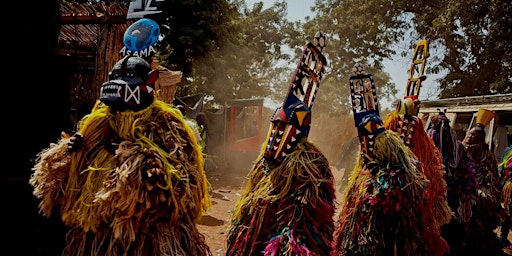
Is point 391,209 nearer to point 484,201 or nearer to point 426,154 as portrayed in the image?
point 426,154

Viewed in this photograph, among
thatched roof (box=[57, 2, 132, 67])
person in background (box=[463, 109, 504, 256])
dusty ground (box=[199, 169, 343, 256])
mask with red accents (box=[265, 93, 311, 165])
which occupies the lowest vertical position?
dusty ground (box=[199, 169, 343, 256])

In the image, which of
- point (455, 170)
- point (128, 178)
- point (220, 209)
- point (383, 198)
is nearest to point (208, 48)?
point (220, 209)

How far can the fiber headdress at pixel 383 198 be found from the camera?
Answer: 3.24 m

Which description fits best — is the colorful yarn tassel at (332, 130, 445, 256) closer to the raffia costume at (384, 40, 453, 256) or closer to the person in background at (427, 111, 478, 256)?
the raffia costume at (384, 40, 453, 256)

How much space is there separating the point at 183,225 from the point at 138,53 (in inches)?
43.4

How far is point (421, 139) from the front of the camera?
3.96 metres

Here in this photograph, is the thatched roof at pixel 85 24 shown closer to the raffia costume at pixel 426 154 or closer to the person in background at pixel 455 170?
the raffia costume at pixel 426 154

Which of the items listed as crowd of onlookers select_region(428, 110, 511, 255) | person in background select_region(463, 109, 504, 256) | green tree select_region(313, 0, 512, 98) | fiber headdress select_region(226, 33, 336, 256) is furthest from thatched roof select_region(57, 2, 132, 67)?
green tree select_region(313, 0, 512, 98)

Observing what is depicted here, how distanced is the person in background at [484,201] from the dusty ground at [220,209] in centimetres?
70

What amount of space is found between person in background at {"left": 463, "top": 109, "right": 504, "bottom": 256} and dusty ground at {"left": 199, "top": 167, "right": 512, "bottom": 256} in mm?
701

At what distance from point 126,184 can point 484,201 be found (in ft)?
16.5

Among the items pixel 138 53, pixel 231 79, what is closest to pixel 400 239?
pixel 138 53

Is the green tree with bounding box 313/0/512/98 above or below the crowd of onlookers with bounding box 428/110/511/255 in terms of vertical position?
above

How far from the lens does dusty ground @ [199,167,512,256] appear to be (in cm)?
504
